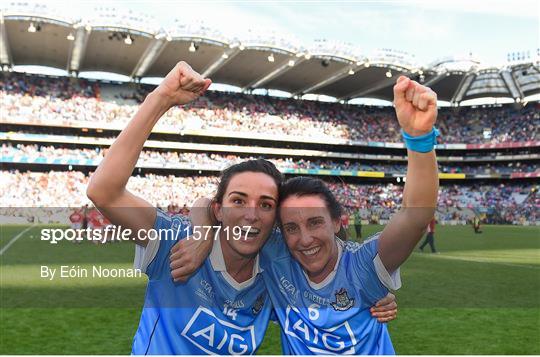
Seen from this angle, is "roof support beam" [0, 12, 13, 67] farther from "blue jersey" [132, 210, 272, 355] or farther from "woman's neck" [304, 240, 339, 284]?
"woman's neck" [304, 240, 339, 284]

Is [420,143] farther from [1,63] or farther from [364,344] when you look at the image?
[1,63]

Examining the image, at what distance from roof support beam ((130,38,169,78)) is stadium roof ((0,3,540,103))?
8 centimetres

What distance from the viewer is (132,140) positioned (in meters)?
1.88

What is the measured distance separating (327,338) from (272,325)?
17.3 feet

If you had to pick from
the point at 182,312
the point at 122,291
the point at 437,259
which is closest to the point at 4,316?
the point at 122,291

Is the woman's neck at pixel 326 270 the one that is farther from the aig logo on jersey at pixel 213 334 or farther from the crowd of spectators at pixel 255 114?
the crowd of spectators at pixel 255 114

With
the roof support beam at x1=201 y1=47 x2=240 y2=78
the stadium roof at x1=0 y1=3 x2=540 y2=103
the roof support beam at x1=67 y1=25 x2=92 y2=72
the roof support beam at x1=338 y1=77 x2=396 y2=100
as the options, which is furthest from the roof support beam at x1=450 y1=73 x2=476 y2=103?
the roof support beam at x1=67 y1=25 x2=92 y2=72

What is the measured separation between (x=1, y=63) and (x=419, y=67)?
36908 mm

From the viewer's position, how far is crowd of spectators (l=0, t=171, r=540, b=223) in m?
35.6

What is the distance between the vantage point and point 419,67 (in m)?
44.2

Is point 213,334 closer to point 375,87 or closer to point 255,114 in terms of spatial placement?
point 255,114

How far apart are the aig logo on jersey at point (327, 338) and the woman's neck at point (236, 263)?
0.34 metres

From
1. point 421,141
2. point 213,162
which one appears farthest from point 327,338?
point 213,162

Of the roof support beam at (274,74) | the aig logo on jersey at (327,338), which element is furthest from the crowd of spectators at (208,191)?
the aig logo on jersey at (327,338)
